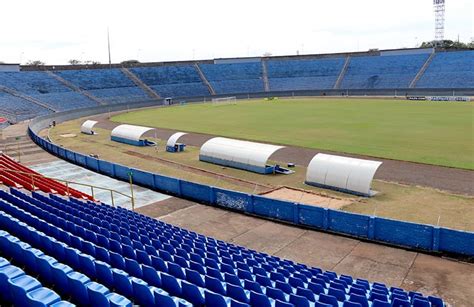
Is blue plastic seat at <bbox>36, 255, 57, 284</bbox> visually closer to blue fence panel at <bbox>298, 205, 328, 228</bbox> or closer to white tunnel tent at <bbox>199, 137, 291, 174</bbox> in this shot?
blue fence panel at <bbox>298, 205, 328, 228</bbox>

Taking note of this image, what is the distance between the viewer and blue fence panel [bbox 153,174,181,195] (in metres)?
25.6

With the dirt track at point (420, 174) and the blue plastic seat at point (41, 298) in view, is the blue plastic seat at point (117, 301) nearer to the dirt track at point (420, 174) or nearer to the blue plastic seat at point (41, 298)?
the blue plastic seat at point (41, 298)

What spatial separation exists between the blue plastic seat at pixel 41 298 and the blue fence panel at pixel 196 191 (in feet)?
53.9

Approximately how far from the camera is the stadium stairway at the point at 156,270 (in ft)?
28.7

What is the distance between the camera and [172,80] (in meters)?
108

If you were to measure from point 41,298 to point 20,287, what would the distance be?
42cm

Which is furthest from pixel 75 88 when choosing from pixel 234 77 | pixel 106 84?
pixel 234 77

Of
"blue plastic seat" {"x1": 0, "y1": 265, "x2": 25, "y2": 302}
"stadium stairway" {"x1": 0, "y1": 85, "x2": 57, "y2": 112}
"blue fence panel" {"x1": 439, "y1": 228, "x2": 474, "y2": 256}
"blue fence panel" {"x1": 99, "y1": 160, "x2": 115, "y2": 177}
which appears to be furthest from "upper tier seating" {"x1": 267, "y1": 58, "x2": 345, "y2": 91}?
"blue plastic seat" {"x1": 0, "y1": 265, "x2": 25, "y2": 302}

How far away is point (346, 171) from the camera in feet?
84.9

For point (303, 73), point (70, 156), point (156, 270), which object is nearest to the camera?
point (156, 270)

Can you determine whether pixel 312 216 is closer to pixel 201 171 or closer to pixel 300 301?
pixel 300 301

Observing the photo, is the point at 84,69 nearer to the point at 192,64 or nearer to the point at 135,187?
the point at 192,64

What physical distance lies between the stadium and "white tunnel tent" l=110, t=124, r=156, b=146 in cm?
17

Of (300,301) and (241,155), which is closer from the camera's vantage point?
(300,301)
